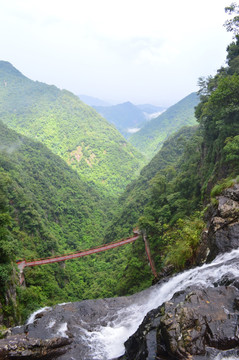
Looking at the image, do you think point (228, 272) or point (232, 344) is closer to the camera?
point (232, 344)

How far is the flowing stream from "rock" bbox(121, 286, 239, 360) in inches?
54.8

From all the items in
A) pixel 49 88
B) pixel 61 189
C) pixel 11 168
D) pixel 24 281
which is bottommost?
pixel 24 281

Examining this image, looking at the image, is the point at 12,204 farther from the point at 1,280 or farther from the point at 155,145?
the point at 155,145

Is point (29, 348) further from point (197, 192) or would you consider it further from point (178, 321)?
point (197, 192)

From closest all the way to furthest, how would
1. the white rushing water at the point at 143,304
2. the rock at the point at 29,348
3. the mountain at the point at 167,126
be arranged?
1. the rock at the point at 29,348
2. the white rushing water at the point at 143,304
3. the mountain at the point at 167,126

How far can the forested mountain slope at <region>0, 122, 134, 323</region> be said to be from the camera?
17822 millimetres

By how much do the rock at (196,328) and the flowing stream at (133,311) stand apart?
1.39 metres

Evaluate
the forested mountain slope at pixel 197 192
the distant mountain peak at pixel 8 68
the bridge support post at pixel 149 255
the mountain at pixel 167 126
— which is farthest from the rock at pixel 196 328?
the distant mountain peak at pixel 8 68

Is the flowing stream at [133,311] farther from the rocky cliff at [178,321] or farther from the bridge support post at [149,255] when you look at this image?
the bridge support post at [149,255]

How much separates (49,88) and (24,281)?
166053 mm

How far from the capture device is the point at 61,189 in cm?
6297

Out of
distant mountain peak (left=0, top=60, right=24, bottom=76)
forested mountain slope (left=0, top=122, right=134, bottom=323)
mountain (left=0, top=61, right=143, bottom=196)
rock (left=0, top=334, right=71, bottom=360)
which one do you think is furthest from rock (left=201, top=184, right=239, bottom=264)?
distant mountain peak (left=0, top=60, right=24, bottom=76)

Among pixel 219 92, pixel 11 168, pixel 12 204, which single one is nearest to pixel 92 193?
pixel 11 168

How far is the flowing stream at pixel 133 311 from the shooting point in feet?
28.0
